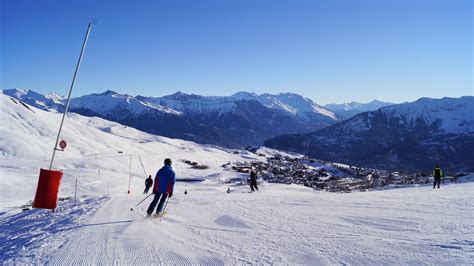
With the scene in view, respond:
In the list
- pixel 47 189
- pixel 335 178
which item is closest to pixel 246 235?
pixel 47 189

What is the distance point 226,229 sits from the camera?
10062 mm

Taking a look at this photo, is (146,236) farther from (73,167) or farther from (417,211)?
(73,167)

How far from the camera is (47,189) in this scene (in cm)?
1296

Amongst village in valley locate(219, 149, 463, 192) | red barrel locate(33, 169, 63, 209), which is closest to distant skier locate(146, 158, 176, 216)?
red barrel locate(33, 169, 63, 209)

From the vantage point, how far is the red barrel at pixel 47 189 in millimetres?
12746

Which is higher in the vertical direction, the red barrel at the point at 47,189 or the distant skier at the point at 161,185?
the distant skier at the point at 161,185

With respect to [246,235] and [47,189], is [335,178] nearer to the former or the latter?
[47,189]

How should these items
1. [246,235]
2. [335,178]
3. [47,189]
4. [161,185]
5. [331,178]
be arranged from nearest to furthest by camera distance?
[246,235], [161,185], [47,189], [335,178], [331,178]

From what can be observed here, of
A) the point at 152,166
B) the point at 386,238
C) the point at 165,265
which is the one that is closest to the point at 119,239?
the point at 165,265

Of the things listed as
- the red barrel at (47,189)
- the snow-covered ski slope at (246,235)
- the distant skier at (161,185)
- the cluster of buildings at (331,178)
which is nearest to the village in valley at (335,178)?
the cluster of buildings at (331,178)

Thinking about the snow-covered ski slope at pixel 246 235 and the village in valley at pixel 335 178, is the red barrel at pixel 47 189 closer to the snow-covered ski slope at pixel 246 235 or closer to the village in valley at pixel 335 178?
the snow-covered ski slope at pixel 246 235

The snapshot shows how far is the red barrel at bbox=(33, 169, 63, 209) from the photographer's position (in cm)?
1275

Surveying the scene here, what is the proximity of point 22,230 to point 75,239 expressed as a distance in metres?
3.26

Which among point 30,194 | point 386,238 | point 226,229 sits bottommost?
point 30,194
